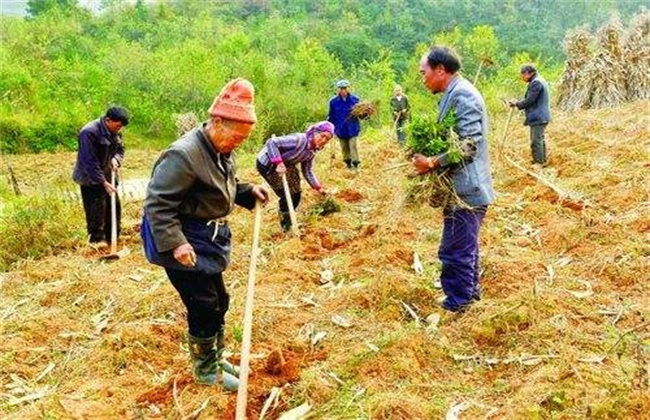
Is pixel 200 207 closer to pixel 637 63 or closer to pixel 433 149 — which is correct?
pixel 433 149

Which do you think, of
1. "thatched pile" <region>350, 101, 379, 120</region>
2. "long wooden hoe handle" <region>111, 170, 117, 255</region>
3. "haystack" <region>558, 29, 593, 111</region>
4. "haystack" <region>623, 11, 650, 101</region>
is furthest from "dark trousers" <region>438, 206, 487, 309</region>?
"haystack" <region>623, 11, 650, 101</region>

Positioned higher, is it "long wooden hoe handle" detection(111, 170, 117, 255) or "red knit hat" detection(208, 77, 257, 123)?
"red knit hat" detection(208, 77, 257, 123)

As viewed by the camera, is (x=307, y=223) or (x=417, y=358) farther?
(x=307, y=223)

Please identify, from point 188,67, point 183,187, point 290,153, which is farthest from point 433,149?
point 188,67

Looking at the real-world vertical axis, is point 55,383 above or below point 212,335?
below

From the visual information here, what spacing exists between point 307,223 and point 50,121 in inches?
771

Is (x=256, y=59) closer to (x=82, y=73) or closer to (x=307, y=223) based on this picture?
(x=82, y=73)

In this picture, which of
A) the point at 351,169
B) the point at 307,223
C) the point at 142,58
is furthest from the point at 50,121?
the point at 307,223

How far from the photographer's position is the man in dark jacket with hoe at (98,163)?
19.8 feet

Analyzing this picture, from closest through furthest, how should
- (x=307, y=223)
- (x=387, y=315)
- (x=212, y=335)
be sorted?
(x=212, y=335)
(x=387, y=315)
(x=307, y=223)

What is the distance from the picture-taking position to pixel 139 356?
13.1 ft

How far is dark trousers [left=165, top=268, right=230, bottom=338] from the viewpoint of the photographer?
315 cm

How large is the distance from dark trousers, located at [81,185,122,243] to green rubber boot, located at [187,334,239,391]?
3342mm

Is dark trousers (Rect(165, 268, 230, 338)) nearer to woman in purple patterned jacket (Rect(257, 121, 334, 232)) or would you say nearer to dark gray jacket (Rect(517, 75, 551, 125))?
woman in purple patterned jacket (Rect(257, 121, 334, 232))
